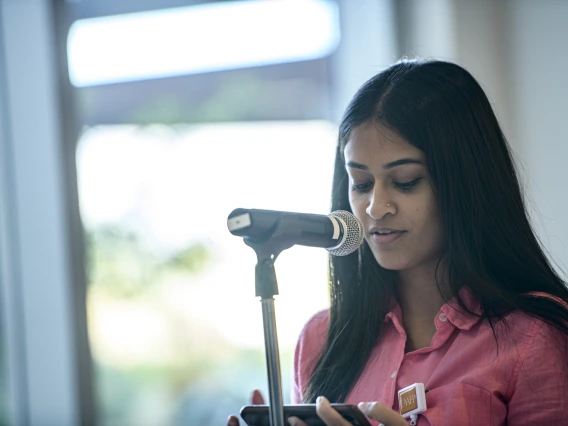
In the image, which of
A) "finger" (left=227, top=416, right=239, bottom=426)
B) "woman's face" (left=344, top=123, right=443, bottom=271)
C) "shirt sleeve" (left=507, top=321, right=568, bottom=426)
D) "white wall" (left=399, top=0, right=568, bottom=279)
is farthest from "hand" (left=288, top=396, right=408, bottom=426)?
"white wall" (left=399, top=0, right=568, bottom=279)

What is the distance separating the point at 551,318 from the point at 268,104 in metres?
2.40

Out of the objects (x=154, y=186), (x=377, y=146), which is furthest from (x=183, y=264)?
(x=377, y=146)

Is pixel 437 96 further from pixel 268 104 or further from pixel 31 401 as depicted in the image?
pixel 31 401

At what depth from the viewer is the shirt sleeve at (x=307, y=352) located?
1862 millimetres

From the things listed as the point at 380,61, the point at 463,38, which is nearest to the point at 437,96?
the point at 463,38

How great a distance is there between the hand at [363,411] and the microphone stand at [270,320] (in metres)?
0.07

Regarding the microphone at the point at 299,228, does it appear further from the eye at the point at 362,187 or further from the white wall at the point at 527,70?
the white wall at the point at 527,70

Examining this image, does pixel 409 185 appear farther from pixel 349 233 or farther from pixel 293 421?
pixel 293 421

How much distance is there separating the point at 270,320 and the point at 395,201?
1.44ft

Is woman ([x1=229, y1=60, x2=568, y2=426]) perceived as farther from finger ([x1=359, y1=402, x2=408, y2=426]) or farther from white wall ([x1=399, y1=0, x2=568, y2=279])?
white wall ([x1=399, y1=0, x2=568, y2=279])

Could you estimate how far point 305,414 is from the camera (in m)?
1.38

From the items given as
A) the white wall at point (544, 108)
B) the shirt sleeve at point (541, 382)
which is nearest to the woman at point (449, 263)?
the shirt sleeve at point (541, 382)

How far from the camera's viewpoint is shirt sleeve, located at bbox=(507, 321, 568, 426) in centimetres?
144

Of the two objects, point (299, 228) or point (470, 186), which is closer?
point (299, 228)
